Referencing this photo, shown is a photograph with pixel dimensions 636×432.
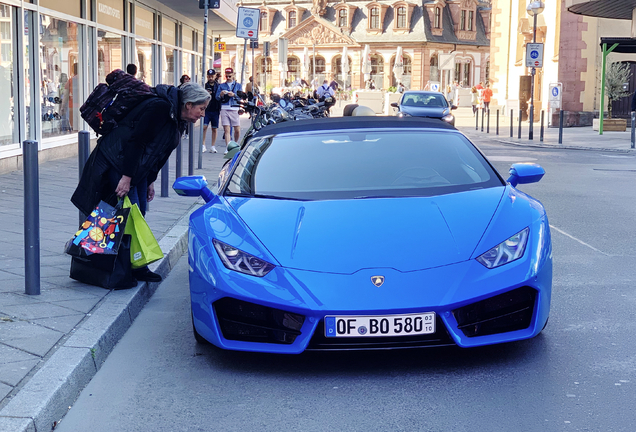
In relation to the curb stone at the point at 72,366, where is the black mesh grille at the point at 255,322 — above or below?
above

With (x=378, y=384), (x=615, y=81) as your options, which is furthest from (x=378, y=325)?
(x=615, y=81)

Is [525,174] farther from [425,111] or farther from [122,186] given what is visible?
[425,111]

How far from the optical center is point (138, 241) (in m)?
6.04

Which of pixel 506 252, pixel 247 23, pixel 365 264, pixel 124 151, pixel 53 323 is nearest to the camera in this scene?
pixel 365 264

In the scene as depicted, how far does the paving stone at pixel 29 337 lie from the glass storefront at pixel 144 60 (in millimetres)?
20138

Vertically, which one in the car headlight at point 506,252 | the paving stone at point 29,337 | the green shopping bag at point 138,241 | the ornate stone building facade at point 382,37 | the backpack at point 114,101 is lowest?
the paving stone at point 29,337

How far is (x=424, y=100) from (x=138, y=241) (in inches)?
945

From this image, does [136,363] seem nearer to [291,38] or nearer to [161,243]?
[161,243]

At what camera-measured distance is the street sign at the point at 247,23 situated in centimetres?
2014

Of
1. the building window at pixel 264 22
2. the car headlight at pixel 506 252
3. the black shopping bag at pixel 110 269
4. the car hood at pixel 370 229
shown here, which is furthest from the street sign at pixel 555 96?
the building window at pixel 264 22

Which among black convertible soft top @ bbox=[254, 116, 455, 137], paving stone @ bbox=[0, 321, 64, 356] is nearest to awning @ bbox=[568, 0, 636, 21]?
black convertible soft top @ bbox=[254, 116, 455, 137]

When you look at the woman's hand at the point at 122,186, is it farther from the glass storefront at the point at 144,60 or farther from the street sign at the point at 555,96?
the street sign at the point at 555,96

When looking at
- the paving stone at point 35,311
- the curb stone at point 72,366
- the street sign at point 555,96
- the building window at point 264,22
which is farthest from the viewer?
the building window at point 264,22

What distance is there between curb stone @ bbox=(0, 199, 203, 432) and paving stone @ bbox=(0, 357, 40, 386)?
7cm
